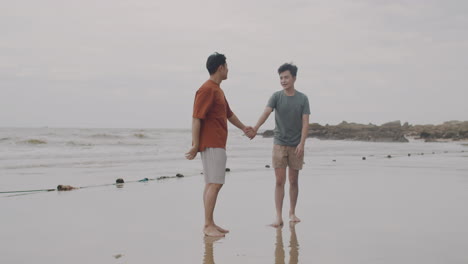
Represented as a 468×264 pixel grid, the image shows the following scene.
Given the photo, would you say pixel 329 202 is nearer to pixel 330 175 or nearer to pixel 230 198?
pixel 230 198

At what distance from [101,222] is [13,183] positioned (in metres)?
4.81

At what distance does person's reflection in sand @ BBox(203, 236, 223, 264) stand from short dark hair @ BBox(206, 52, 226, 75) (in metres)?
1.67

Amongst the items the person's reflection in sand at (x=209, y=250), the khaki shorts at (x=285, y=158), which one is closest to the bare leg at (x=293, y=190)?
the khaki shorts at (x=285, y=158)

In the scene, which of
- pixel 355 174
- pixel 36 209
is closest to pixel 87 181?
pixel 36 209

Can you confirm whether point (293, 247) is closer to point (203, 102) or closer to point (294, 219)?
point (294, 219)

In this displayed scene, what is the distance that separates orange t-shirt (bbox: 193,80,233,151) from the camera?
15.1 ft

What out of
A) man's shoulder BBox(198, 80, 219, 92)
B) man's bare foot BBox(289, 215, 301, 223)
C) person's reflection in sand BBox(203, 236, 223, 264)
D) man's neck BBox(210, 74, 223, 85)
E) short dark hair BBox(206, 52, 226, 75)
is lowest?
person's reflection in sand BBox(203, 236, 223, 264)

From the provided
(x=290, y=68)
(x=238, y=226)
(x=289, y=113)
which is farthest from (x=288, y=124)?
(x=238, y=226)

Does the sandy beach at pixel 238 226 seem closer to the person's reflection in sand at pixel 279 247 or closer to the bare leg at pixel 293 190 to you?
the person's reflection in sand at pixel 279 247

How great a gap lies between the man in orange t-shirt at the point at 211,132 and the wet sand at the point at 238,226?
0.38m

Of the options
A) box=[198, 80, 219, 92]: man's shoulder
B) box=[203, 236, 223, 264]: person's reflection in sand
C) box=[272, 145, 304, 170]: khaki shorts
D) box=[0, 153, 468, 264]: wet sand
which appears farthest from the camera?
box=[272, 145, 304, 170]: khaki shorts

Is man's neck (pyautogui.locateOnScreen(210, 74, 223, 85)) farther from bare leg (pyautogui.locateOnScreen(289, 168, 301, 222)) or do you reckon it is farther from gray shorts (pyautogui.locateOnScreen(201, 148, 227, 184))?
bare leg (pyautogui.locateOnScreen(289, 168, 301, 222))

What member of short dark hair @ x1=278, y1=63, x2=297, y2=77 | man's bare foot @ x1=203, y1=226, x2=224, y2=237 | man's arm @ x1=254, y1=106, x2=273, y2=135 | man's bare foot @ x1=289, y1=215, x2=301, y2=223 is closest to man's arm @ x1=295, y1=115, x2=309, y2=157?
man's arm @ x1=254, y1=106, x2=273, y2=135

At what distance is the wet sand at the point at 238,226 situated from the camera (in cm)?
388
